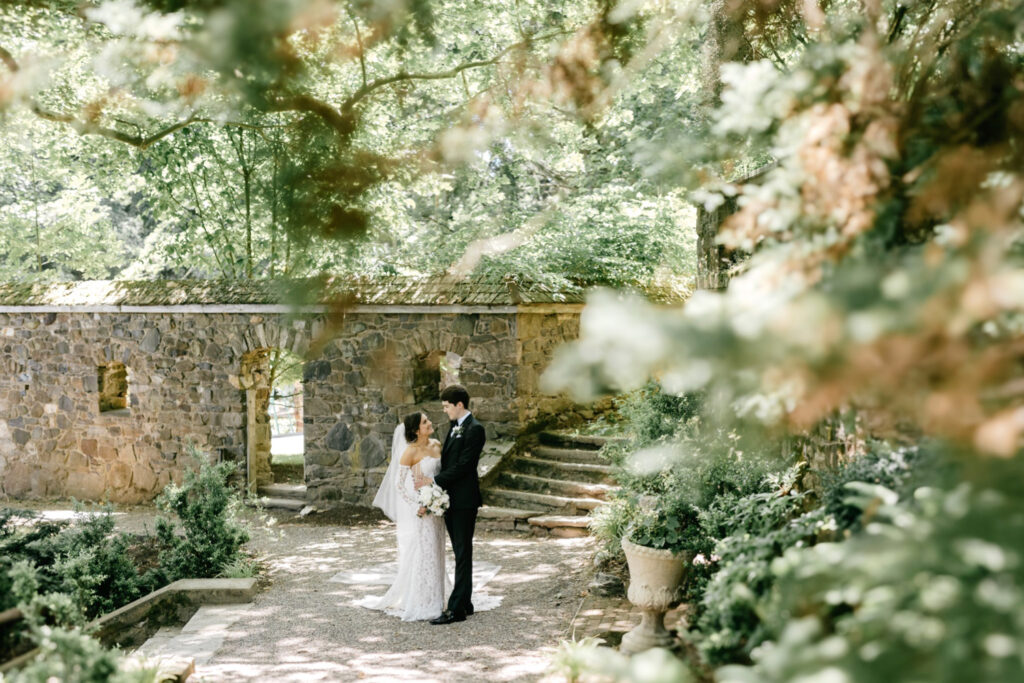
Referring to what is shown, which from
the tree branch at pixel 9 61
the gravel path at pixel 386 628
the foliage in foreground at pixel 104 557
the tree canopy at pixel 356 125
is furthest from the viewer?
the tree branch at pixel 9 61

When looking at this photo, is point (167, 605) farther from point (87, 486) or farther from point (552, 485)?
point (87, 486)

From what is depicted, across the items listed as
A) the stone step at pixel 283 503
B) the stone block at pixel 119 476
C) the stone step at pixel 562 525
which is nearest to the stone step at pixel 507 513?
the stone step at pixel 562 525

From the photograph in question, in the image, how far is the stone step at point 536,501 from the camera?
906cm

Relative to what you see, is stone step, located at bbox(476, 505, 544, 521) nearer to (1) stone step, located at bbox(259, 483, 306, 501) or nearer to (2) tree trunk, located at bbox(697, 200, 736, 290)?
(1) stone step, located at bbox(259, 483, 306, 501)

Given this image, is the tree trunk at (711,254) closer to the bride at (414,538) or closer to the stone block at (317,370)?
the bride at (414,538)

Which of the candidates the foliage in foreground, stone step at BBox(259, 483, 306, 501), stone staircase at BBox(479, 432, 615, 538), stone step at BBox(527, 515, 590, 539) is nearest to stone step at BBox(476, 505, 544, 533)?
stone staircase at BBox(479, 432, 615, 538)

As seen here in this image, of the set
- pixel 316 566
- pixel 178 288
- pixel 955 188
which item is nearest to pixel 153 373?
pixel 178 288

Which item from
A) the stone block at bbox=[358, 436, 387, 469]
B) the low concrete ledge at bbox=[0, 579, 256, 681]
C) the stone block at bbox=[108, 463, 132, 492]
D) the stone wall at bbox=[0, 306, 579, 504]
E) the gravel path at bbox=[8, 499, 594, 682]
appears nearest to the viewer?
the gravel path at bbox=[8, 499, 594, 682]

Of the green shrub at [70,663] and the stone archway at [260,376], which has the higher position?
the stone archway at [260,376]

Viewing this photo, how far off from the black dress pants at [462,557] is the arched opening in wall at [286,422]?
18.7ft

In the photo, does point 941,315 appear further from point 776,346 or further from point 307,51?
point 307,51

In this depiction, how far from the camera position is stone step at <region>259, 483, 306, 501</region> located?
1123 cm

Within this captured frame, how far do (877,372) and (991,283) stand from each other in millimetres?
298

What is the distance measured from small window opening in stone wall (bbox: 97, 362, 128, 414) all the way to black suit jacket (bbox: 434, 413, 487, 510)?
7818 millimetres
